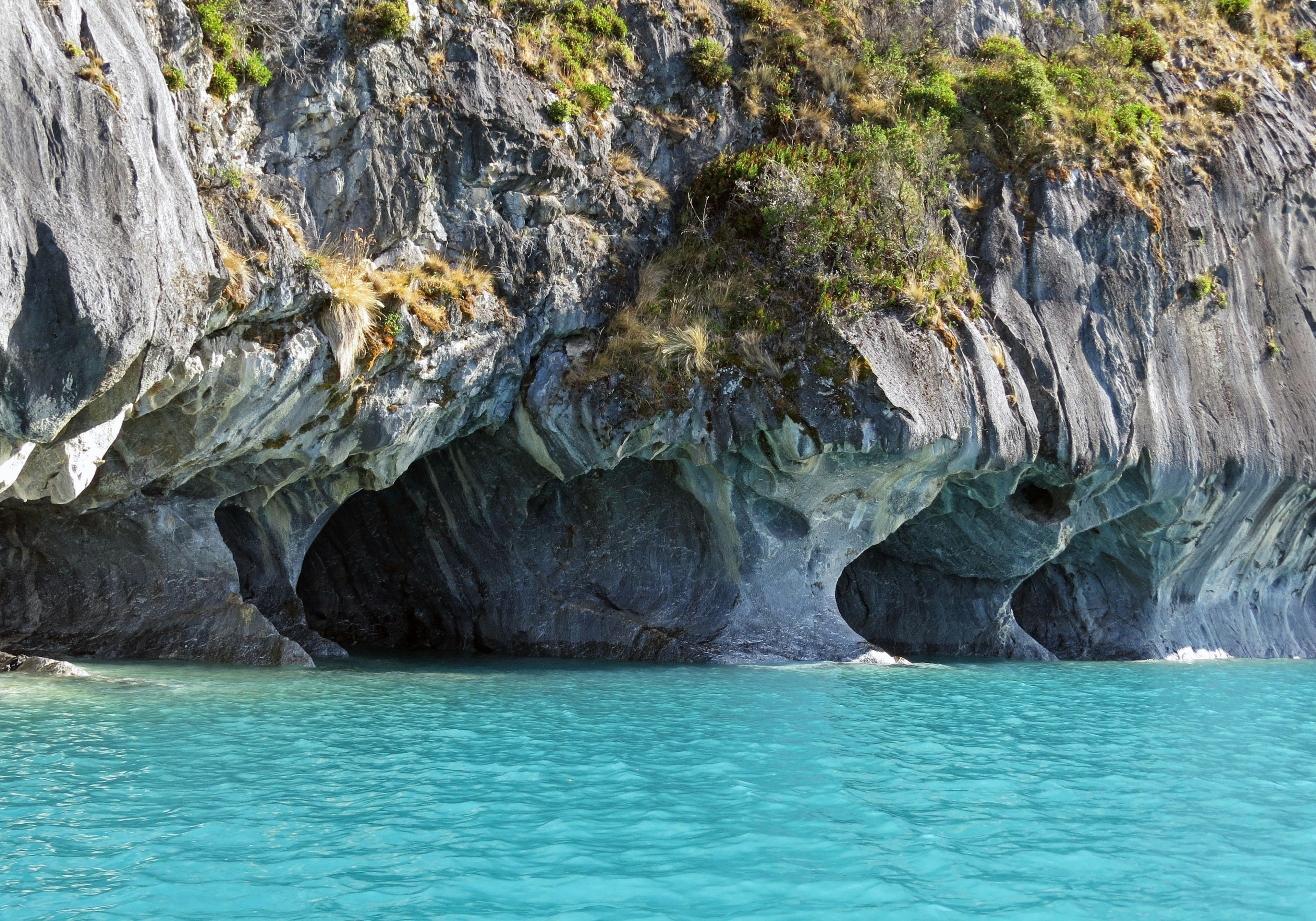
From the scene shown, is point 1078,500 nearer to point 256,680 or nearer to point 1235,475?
point 1235,475

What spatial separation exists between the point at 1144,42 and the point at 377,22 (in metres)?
17.7

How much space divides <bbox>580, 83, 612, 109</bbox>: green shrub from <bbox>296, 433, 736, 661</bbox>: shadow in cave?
642 centimetres

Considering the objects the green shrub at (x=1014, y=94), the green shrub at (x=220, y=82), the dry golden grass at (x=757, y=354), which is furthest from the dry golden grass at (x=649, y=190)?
the green shrub at (x=220, y=82)

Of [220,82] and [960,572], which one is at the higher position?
[220,82]

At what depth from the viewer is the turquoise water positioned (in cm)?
590

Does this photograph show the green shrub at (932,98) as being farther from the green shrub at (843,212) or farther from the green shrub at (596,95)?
the green shrub at (596,95)

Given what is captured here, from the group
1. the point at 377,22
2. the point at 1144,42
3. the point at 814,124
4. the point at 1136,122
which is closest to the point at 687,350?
the point at 814,124

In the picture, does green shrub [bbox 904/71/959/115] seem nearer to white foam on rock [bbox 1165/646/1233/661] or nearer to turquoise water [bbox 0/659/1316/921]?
white foam on rock [bbox 1165/646/1233/661]

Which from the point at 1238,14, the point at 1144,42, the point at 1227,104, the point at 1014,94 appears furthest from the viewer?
the point at 1238,14

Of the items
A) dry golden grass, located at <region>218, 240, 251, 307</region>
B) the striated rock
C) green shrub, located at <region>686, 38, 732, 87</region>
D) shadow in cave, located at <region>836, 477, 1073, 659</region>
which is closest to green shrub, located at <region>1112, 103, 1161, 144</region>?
shadow in cave, located at <region>836, 477, 1073, 659</region>

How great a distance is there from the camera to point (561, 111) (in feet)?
61.6

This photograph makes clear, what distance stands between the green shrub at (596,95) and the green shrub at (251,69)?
6.20 m

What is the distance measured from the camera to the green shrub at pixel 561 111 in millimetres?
18750

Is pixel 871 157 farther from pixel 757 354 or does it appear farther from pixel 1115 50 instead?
pixel 1115 50
